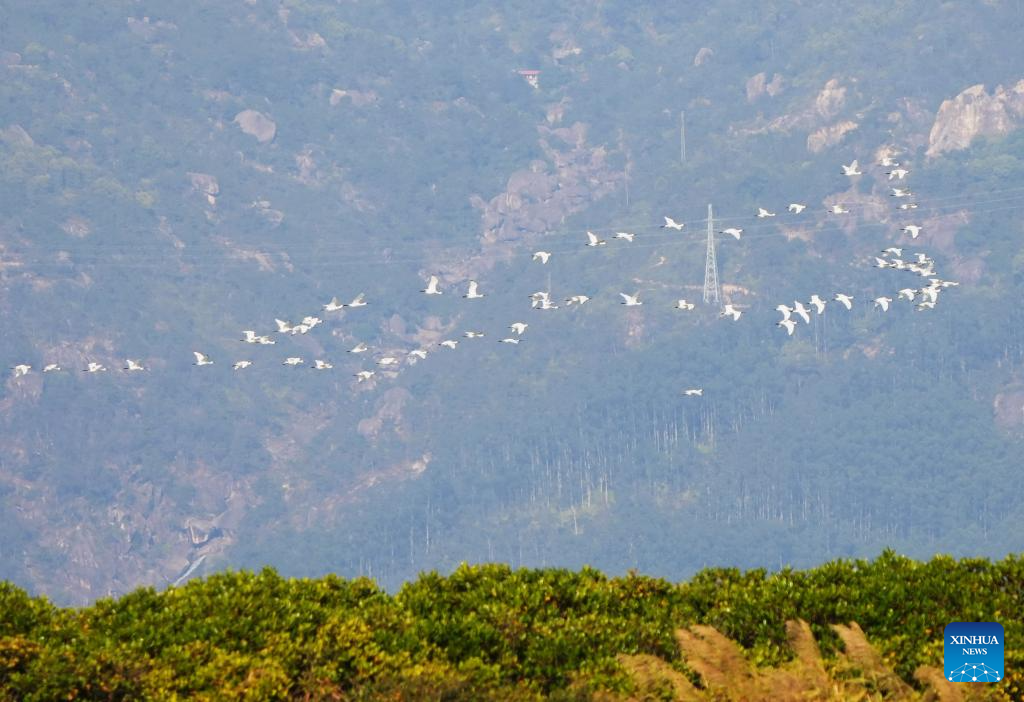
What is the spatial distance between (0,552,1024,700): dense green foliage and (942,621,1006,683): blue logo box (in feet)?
1.45

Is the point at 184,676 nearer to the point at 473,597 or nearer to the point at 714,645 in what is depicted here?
the point at 473,597

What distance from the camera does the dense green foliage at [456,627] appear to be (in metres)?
33.2

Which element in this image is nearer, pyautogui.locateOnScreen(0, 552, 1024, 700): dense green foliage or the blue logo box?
the blue logo box

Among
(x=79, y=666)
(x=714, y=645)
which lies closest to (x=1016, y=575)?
(x=714, y=645)

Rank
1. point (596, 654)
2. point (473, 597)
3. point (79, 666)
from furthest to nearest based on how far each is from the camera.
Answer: point (473, 597) < point (596, 654) < point (79, 666)

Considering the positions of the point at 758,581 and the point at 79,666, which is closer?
the point at 79,666

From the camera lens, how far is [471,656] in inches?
1390

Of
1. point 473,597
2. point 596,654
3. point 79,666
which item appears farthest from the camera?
point 473,597

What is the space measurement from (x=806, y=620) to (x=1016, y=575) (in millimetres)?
4368

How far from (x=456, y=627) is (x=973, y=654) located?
29.2 feet

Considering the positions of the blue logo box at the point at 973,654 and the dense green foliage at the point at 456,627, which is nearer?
the blue logo box at the point at 973,654

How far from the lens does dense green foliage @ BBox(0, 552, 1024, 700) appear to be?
109 feet

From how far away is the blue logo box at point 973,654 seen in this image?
32.9 meters

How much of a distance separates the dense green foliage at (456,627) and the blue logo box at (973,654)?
0.44 meters
